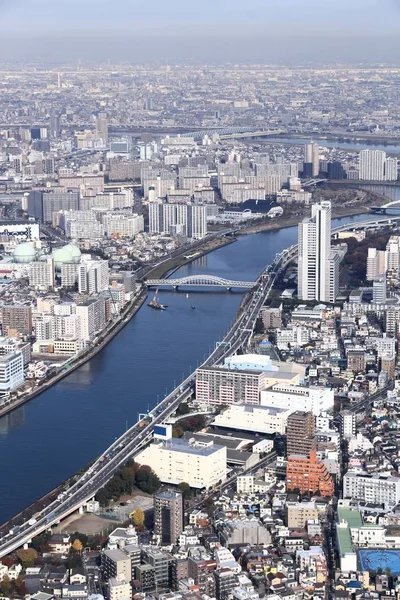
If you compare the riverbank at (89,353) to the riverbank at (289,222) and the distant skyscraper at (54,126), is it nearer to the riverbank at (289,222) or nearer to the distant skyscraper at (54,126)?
the riverbank at (289,222)

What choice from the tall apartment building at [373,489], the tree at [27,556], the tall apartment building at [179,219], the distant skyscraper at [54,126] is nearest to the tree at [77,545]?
the tree at [27,556]

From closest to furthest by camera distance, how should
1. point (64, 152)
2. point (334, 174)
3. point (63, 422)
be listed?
point (63, 422)
point (334, 174)
point (64, 152)

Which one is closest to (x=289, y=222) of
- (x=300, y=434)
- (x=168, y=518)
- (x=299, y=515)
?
(x=300, y=434)

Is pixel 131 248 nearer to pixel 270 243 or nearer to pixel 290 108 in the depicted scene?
pixel 270 243

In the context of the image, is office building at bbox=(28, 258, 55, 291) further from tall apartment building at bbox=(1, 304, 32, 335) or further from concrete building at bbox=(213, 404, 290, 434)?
concrete building at bbox=(213, 404, 290, 434)

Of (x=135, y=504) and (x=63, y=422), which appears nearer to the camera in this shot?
(x=135, y=504)

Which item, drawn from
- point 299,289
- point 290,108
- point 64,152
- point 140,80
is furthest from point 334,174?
point 140,80
